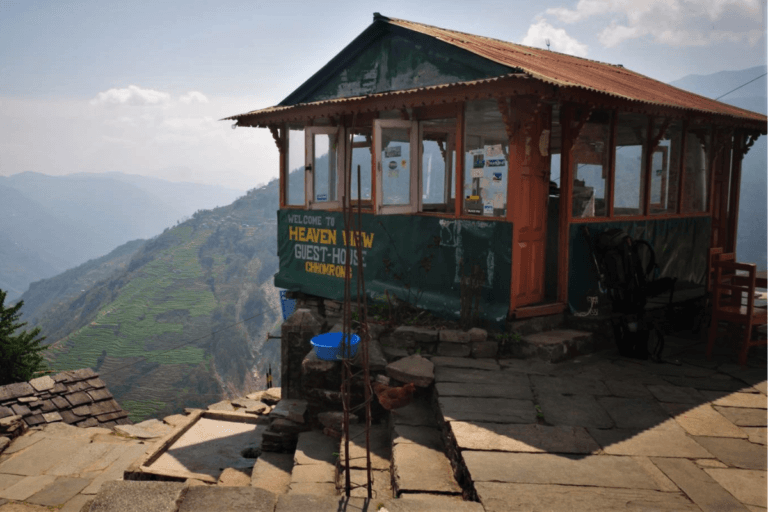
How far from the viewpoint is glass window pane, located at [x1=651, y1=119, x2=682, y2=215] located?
28.7ft

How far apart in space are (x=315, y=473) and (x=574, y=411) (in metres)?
2.45

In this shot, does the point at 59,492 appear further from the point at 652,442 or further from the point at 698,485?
the point at 698,485

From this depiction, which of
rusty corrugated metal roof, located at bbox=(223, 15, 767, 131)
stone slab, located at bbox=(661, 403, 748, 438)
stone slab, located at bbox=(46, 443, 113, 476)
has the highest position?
rusty corrugated metal roof, located at bbox=(223, 15, 767, 131)

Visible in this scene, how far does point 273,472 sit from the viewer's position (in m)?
6.06

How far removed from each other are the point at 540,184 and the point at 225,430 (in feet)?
18.8

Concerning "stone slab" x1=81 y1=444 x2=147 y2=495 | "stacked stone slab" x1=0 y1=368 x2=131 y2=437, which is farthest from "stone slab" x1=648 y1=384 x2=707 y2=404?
"stacked stone slab" x1=0 y1=368 x2=131 y2=437

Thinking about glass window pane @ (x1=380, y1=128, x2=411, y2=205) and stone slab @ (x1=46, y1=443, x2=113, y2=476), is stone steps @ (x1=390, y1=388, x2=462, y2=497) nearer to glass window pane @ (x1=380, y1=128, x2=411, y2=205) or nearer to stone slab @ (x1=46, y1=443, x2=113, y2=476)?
glass window pane @ (x1=380, y1=128, x2=411, y2=205)

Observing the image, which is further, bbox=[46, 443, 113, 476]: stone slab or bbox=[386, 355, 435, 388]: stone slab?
bbox=[46, 443, 113, 476]: stone slab

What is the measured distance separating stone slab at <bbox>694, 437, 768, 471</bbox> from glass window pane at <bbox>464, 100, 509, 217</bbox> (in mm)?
3501

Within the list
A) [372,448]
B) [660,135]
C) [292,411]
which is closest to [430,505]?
[372,448]

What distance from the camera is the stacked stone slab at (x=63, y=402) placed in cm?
1140

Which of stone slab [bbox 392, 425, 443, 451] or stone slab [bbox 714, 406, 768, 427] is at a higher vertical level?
stone slab [bbox 714, 406, 768, 427]

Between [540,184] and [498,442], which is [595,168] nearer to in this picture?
[540,184]

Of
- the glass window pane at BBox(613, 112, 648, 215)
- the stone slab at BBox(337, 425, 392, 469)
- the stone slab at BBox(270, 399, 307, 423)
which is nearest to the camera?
the stone slab at BBox(337, 425, 392, 469)
